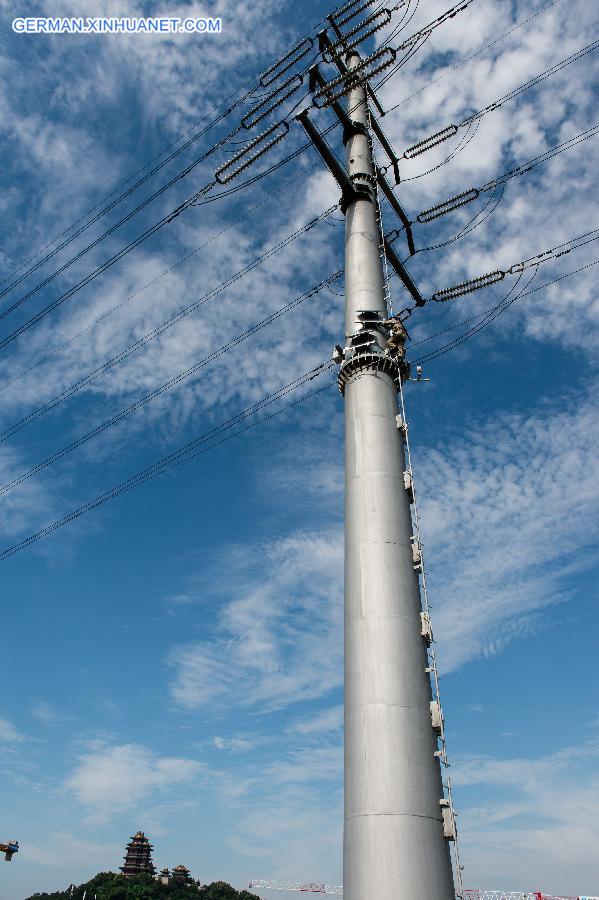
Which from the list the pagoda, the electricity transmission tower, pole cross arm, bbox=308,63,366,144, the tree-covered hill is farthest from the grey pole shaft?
the pagoda

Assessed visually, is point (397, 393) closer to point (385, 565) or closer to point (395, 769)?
point (385, 565)

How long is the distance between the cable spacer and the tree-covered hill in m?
151

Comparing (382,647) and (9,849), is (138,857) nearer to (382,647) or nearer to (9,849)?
(9,849)

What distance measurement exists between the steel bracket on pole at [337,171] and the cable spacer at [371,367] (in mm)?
10195

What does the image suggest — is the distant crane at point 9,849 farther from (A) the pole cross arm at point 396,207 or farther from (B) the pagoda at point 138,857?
(B) the pagoda at point 138,857

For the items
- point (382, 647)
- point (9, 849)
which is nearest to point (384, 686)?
point (382, 647)

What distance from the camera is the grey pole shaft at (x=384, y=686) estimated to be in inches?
607

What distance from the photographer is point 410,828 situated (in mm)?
15531

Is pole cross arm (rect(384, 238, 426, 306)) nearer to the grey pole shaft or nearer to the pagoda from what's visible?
the grey pole shaft

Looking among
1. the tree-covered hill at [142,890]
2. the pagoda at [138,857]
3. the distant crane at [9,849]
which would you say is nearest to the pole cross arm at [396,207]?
the distant crane at [9,849]

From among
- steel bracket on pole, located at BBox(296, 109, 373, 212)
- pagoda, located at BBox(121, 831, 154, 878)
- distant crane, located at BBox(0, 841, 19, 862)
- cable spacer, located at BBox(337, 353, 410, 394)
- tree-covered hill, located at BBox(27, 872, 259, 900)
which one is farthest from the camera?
pagoda, located at BBox(121, 831, 154, 878)

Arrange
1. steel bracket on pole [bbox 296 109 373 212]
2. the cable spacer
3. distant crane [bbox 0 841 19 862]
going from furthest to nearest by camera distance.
A: distant crane [bbox 0 841 19 862]
steel bracket on pole [bbox 296 109 373 212]
the cable spacer

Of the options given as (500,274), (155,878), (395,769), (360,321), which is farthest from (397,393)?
(155,878)

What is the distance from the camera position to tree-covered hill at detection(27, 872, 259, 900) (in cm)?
13375
